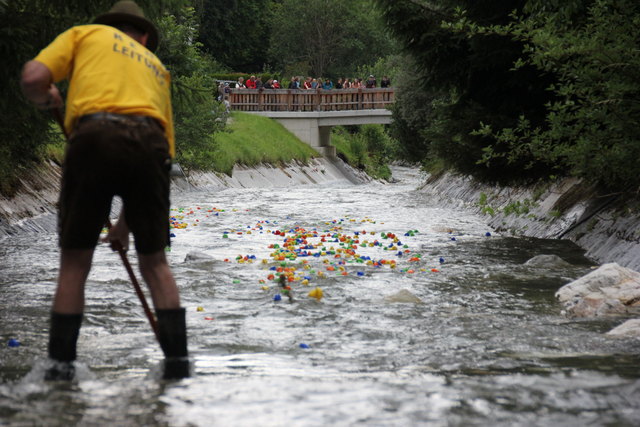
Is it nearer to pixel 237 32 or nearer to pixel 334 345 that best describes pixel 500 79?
pixel 334 345

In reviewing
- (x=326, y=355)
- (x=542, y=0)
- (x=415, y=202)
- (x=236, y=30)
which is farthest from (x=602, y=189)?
(x=236, y=30)

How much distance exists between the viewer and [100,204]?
493 cm

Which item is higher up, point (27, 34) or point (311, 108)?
point (311, 108)

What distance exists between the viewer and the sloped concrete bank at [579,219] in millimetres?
11727

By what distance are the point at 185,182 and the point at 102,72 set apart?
95.2 feet

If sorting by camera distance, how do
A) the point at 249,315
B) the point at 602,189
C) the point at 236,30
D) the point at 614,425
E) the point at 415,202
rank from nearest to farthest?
the point at 614,425 → the point at 249,315 → the point at 602,189 → the point at 415,202 → the point at 236,30

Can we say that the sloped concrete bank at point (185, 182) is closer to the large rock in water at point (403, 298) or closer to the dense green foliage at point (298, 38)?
the large rock in water at point (403, 298)

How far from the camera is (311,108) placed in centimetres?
5984

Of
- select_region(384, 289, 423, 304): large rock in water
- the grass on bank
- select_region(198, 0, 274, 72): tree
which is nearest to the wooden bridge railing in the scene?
the grass on bank

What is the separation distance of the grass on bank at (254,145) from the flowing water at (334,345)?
25.9m

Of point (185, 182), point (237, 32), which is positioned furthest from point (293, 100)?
point (237, 32)

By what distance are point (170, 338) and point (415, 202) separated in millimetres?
23403

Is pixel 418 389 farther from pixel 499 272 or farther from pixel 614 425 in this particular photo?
pixel 499 272

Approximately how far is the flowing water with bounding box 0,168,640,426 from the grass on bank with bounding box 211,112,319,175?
84.9 feet
